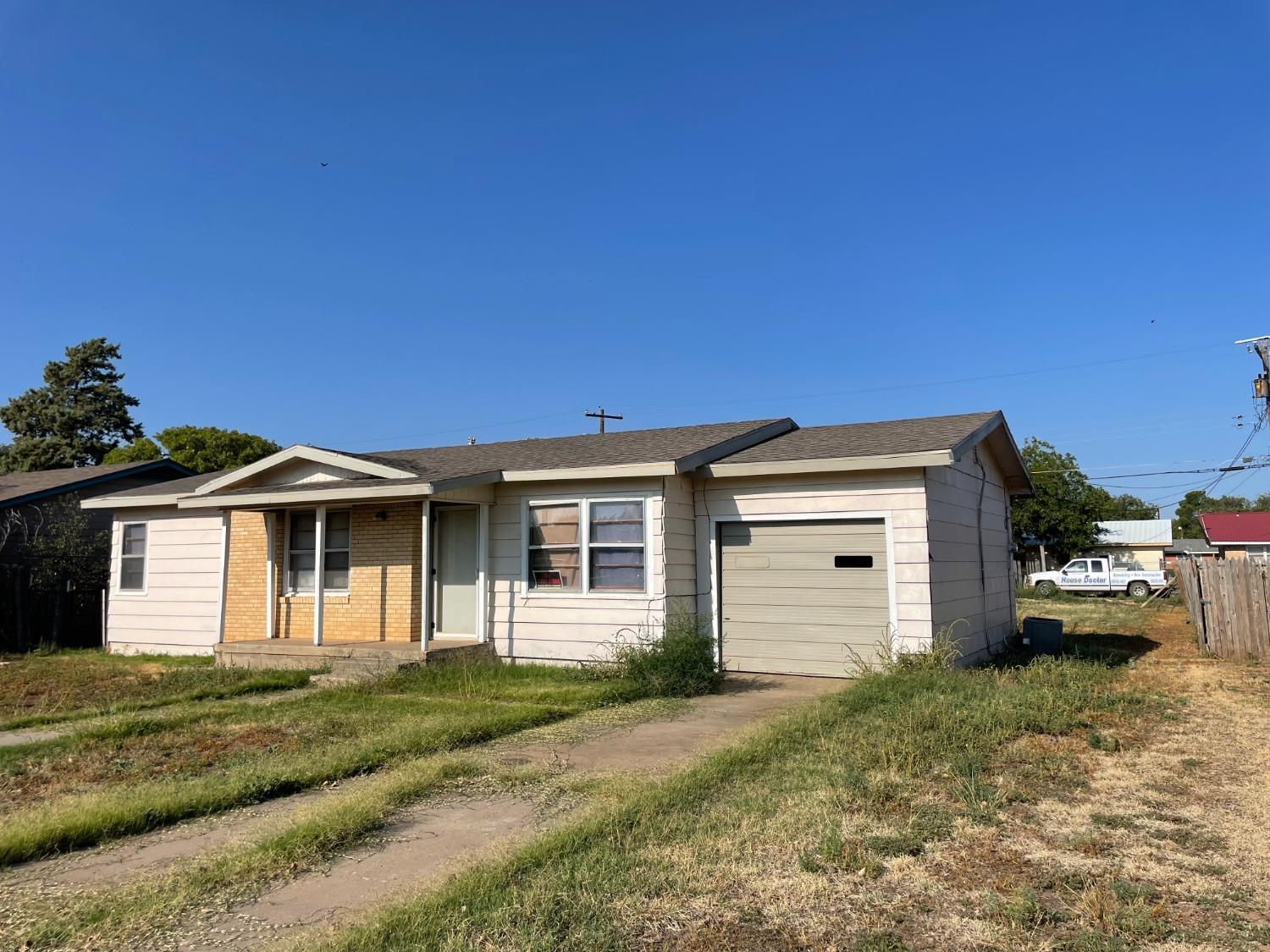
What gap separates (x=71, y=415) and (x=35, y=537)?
90.2ft

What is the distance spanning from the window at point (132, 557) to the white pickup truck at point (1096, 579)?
3243cm

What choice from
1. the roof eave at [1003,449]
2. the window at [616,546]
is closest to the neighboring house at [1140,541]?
the roof eave at [1003,449]

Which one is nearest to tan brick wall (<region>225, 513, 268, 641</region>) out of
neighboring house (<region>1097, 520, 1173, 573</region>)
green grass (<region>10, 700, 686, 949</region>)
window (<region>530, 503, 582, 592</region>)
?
window (<region>530, 503, 582, 592</region>)

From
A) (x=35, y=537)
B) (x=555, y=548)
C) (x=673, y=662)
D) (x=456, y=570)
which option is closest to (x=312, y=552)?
(x=456, y=570)

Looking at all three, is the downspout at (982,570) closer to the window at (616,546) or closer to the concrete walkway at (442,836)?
the window at (616,546)

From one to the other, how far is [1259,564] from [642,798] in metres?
12.7

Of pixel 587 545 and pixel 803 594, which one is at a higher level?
pixel 587 545

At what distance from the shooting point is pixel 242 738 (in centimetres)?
782

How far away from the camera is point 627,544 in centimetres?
1186

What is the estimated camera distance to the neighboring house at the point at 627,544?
1127 cm

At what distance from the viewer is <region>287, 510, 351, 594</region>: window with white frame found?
14.3 meters

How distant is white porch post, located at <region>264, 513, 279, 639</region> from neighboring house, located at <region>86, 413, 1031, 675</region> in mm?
35

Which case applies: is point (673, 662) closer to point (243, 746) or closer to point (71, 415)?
point (243, 746)

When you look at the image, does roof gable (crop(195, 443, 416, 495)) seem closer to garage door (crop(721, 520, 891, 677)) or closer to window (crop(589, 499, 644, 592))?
window (crop(589, 499, 644, 592))
